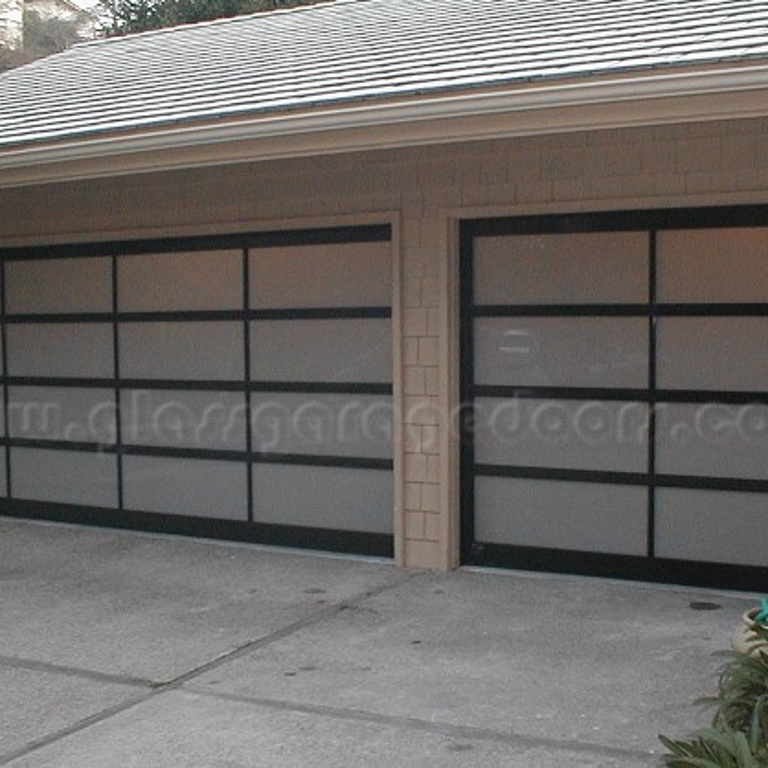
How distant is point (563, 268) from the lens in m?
8.27

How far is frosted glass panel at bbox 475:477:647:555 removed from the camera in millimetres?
8117

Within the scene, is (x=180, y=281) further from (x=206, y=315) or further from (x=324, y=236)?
(x=324, y=236)

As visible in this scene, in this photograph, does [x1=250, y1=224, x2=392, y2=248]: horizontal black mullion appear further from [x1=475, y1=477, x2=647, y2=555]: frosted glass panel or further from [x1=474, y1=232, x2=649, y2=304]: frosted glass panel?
[x1=475, y1=477, x2=647, y2=555]: frosted glass panel

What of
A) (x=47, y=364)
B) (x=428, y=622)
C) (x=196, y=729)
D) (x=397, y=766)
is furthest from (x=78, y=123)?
(x=397, y=766)

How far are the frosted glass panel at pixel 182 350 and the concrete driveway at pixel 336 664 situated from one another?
4.98ft

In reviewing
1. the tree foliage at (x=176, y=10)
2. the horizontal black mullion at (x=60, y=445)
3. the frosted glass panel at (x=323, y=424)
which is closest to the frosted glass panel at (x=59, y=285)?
the horizontal black mullion at (x=60, y=445)

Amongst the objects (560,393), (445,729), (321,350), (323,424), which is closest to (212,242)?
(321,350)

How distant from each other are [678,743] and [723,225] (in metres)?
4.00

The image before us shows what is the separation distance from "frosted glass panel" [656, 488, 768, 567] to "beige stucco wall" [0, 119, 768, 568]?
145cm

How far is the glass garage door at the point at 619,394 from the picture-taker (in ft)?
25.4

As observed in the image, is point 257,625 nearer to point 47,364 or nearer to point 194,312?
point 194,312

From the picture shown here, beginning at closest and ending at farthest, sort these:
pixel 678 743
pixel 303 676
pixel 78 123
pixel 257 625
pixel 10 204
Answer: pixel 678 743 < pixel 303 676 < pixel 257 625 < pixel 78 123 < pixel 10 204

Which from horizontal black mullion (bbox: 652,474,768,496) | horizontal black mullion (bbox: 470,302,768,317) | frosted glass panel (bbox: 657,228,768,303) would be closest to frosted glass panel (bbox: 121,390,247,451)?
horizontal black mullion (bbox: 470,302,768,317)

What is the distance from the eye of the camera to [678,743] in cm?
455
